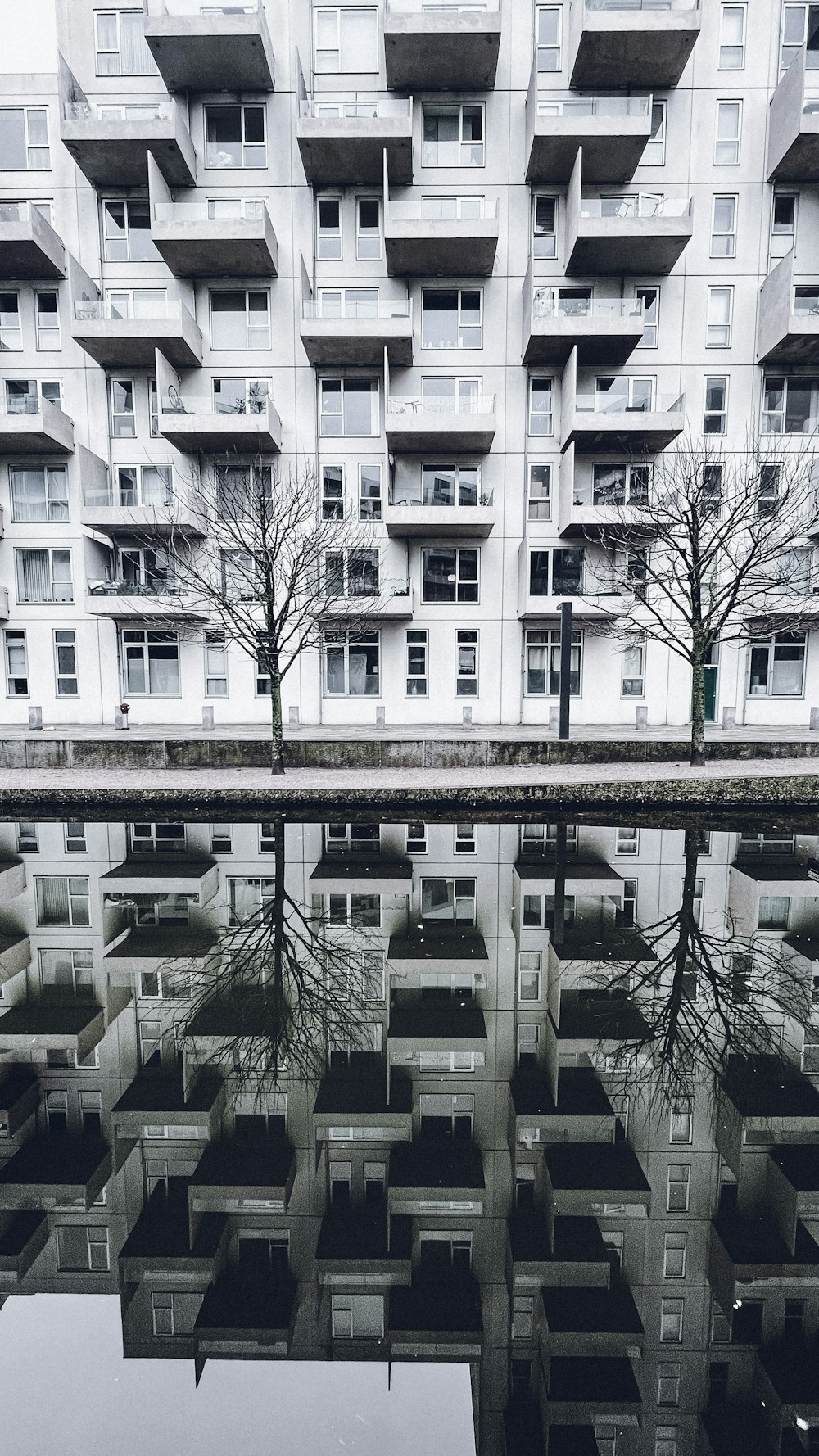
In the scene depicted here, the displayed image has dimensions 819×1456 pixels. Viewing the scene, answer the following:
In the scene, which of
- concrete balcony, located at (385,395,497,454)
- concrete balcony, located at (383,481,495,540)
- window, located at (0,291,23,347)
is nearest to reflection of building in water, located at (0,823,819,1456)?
concrete balcony, located at (383,481,495,540)

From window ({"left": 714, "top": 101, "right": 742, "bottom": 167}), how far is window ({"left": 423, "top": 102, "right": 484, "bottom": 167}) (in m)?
8.06

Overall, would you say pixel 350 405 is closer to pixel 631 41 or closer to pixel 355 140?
pixel 355 140

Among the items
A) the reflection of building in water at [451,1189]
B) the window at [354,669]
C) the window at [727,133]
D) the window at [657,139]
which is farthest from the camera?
the window at [354,669]

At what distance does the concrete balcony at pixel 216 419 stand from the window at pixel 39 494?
17.0 ft

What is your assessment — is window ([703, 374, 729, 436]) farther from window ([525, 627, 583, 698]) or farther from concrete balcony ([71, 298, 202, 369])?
concrete balcony ([71, 298, 202, 369])

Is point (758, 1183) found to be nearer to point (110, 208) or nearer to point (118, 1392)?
point (118, 1392)

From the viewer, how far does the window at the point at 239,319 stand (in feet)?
76.7

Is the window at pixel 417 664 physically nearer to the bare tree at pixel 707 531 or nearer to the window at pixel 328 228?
the bare tree at pixel 707 531

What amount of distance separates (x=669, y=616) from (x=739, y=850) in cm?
1449

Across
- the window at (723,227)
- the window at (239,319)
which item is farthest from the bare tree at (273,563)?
the window at (723,227)

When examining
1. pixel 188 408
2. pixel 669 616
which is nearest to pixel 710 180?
pixel 669 616

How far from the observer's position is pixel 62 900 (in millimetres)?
8148

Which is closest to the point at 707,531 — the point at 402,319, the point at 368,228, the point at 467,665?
the point at 467,665

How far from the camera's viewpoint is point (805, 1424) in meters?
2.76
